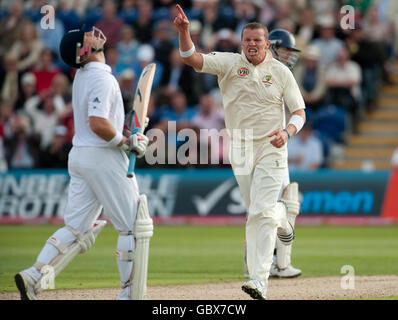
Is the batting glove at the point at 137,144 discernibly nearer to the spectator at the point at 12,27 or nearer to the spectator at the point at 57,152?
the spectator at the point at 57,152

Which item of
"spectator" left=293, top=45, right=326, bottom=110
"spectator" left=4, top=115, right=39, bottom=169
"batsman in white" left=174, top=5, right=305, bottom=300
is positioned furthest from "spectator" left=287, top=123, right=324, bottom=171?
"batsman in white" left=174, top=5, right=305, bottom=300

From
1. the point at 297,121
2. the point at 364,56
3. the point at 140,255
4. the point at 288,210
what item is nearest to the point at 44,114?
the point at 364,56

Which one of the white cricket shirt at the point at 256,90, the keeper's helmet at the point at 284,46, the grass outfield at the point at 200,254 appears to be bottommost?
the grass outfield at the point at 200,254

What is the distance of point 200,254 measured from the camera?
41.2 feet

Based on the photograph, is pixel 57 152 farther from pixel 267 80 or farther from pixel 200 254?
pixel 267 80

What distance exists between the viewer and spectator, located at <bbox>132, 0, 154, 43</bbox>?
21.2 metres

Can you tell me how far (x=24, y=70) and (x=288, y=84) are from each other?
1419cm

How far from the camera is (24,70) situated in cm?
2122

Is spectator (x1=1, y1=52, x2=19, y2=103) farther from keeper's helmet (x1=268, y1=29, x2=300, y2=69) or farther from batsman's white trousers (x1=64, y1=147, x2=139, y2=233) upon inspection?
batsman's white trousers (x1=64, y1=147, x2=139, y2=233)

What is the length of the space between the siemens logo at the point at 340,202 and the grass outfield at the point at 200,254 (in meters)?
0.63

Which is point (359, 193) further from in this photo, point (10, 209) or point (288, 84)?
point (288, 84)

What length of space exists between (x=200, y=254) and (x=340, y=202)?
5.43 metres

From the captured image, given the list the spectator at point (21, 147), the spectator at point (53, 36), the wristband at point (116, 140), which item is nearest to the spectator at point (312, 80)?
the spectator at point (21, 147)

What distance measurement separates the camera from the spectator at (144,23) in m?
21.2
